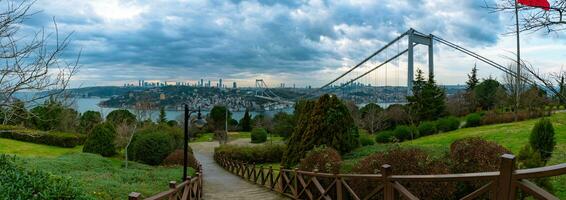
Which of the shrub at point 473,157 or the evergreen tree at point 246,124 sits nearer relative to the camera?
the shrub at point 473,157

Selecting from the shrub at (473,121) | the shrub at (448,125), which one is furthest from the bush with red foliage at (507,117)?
the shrub at (448,125)

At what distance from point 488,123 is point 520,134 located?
8.96 metres

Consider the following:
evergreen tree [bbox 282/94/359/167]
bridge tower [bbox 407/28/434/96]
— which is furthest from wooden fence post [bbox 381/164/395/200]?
bridge tower [bbox 407/28/434/96]

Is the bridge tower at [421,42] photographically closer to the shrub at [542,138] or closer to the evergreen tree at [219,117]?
the shrub at [542,138]

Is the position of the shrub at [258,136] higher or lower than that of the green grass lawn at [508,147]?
lower

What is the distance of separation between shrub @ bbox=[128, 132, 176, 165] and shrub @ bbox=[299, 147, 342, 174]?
1733 centimetres

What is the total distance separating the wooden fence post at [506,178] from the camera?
241 cm

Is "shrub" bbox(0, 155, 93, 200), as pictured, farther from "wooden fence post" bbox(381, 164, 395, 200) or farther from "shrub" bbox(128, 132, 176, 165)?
"shrub" bbox(128, 132, 176, 165)

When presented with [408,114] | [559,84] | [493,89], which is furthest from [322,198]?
[493,89]

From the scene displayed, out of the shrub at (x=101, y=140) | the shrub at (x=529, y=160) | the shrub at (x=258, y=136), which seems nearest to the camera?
the shrub at (x=529, y=160)

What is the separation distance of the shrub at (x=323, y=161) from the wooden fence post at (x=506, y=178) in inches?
263

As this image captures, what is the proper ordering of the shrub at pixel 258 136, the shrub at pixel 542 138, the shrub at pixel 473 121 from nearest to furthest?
the shrub at pixel 542 138
the shrub at pixel 473 121
the shrub at pixel 258 136

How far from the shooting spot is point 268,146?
103 feet

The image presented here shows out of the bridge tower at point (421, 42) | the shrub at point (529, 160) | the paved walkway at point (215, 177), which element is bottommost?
the paved walkway at point (215, 177)
